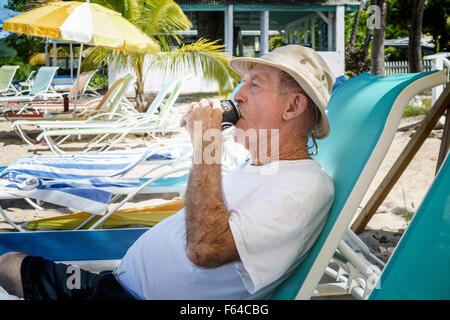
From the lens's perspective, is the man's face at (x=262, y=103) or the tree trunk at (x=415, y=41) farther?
the tree trunk at (x=415, y=41)

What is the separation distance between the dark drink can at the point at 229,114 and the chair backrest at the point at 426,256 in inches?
26.8

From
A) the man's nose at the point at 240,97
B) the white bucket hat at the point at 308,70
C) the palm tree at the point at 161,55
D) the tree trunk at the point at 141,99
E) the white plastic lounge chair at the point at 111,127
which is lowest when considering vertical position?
the white plastic lounge chair at the point at 111,127

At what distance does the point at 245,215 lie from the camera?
4.54ft

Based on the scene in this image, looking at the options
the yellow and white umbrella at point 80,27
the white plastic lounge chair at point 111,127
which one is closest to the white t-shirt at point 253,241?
the white plastic lounge chair at point 111,127

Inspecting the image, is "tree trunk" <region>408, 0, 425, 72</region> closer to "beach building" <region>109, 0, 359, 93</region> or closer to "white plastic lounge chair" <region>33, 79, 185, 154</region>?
"beach building" <region>109, 0, 359, 93</region>

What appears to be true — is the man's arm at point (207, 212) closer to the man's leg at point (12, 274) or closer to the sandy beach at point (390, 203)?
the man's leg at point (12, 274)

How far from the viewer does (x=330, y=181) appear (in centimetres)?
161

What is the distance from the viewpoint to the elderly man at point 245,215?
1.38 meters

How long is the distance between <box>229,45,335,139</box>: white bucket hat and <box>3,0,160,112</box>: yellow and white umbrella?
544 centimetres

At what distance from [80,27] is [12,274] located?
560 cm

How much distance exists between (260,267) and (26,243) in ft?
5.09

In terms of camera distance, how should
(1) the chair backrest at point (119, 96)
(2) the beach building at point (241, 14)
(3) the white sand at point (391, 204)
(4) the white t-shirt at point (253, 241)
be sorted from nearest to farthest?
(4) the white t-shirt at point (253, 241), (3) the white sand at point (391, 204), (1) the chair backrest at point (119, 96), (2) the beach building at point (241, 14)
